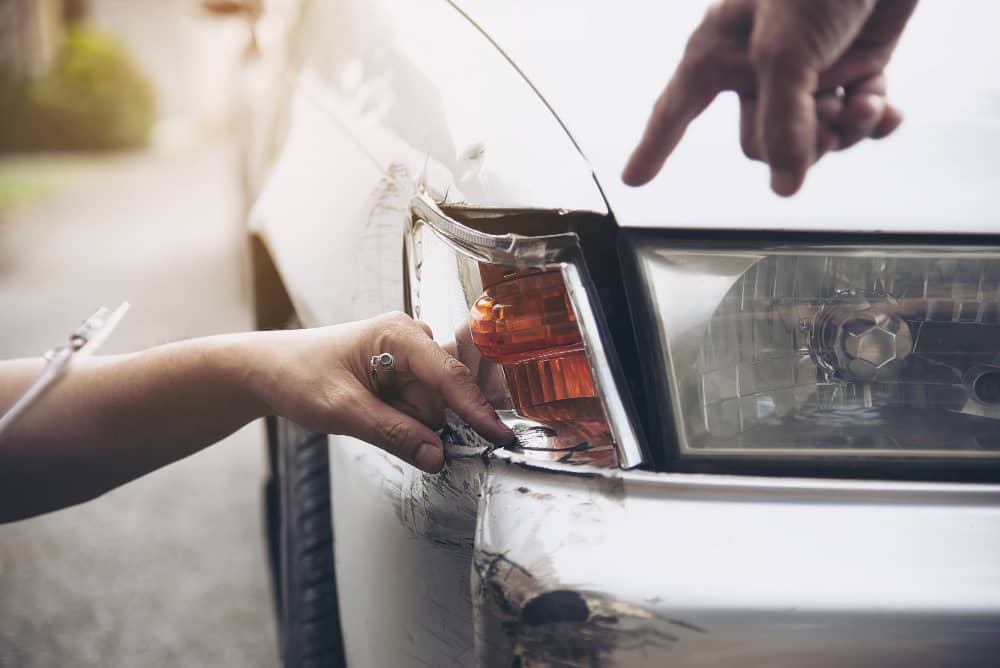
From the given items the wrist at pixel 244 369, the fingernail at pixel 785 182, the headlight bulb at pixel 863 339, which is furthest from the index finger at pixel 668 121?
the wrist at pixel 244 369

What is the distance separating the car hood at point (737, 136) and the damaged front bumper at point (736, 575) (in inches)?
12.0

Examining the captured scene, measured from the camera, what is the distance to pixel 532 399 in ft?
3.83

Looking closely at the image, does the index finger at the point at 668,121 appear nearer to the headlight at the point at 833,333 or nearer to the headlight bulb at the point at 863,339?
the headlight at the point at 833,333

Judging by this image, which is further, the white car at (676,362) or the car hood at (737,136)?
the car hood at (737,136)

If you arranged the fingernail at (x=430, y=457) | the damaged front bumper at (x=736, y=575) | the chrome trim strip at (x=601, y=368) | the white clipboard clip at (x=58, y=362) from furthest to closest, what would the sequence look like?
the white clipboard clip at (x=58, y=362) < the fingernail at (x=430, y=457) < the chrome trim strip at (x=601, y=368) < the damaged front bumper at (x=736, y=575)

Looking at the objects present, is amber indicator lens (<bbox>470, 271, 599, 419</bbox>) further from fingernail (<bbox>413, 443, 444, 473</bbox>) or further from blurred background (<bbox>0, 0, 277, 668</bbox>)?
blurred background (<bbox>0, 0, 277, 668</bbox>)

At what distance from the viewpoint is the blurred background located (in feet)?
8.29

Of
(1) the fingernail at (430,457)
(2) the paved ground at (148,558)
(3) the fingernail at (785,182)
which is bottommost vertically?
(2) the paved ground at (148,558)

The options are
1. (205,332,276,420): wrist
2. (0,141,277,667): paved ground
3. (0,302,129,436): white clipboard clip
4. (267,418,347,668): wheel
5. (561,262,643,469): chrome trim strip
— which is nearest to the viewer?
(561,262,643,469): chrome trim strip

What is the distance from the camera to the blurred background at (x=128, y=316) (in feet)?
8.29

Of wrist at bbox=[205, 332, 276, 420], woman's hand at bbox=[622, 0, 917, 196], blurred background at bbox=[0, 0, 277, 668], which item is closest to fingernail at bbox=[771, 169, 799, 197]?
woman's hand at bbox=[622, 0, 917, 196]

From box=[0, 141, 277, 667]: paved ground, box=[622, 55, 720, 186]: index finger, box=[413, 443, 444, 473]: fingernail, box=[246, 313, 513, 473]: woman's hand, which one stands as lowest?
box=[0, 141, 277, 667]: paved ground

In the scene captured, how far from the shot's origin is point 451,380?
1.19 metres

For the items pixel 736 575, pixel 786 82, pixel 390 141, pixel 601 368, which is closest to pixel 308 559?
pixel 390 141
